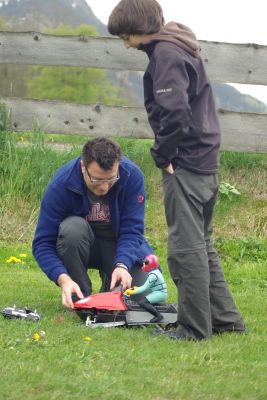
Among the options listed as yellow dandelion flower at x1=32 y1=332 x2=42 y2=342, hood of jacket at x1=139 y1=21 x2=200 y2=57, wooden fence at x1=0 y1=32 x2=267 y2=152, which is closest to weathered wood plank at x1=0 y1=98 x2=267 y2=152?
wooden fence at x1=0 y1=32 x2=267 y2=152

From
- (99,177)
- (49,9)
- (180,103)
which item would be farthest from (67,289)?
(49,9)

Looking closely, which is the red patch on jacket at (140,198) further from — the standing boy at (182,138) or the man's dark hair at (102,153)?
the standing boy at (182,138)

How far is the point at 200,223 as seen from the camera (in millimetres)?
3885

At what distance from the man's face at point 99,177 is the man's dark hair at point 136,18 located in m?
0.80

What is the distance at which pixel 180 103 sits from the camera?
3580 mm

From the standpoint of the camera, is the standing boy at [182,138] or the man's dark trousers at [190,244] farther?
the man's dark trousers at [190,244]

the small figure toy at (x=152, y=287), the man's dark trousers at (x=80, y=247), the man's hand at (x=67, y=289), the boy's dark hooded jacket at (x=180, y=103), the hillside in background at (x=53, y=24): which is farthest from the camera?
the hillside in background at (x=53, y=24)

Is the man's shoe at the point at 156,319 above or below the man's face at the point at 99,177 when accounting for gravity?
below

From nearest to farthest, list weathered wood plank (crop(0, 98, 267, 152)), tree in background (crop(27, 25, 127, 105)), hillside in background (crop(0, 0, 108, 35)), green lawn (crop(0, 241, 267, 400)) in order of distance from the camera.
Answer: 1. green lawn (crop(0, 241, 267, 400))
2. weathered wood plank (crop(0, 98, 267, 152))
3. tree in background (crop(27, 25, 127, 105))
4. hillside in background (crop(0, 0, 108, 35))

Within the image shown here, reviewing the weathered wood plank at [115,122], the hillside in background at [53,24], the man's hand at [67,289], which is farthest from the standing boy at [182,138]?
the hillside in background at [53,24]

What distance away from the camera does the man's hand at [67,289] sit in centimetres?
412

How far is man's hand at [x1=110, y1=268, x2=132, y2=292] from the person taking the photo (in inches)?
170

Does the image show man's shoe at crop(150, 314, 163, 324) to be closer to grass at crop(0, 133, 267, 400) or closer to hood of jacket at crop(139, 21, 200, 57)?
grass at crop(0, 133, 267, 400)

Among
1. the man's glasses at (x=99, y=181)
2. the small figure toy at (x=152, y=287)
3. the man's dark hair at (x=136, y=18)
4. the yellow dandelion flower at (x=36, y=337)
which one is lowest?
the yellow dandelion flower at (x=36, y=337)
